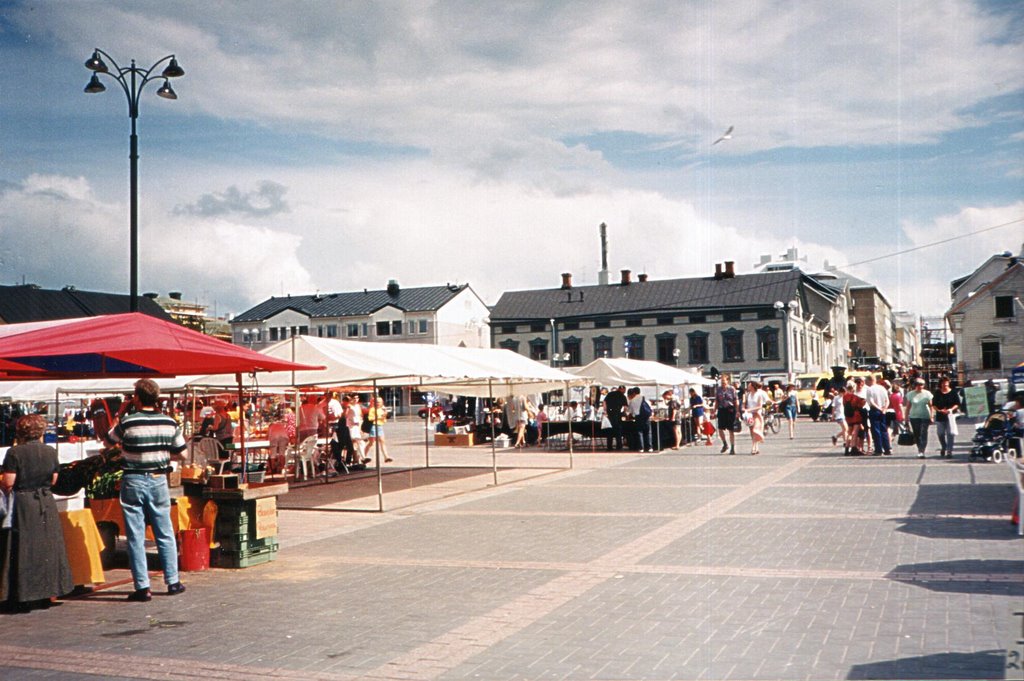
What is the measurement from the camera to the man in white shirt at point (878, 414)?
2238 cm

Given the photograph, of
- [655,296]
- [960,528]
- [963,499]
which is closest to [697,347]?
[655,296]

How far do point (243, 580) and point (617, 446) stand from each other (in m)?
19.9

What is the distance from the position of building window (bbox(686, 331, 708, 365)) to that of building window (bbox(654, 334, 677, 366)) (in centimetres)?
119

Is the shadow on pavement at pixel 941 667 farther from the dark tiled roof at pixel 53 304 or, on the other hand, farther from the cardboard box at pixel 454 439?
the dark tiled roof at pixel 53 304

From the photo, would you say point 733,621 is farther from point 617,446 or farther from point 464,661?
point 617,446

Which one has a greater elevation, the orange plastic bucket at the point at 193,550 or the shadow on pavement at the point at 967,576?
the orange plastic bucket at the point at 193,550

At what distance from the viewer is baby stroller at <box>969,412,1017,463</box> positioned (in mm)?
18000

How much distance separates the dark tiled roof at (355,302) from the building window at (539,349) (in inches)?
447

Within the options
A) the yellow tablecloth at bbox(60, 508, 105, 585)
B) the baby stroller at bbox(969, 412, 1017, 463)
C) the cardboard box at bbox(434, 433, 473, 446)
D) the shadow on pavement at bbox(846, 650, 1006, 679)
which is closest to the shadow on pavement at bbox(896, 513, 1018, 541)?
the shadow on pavement at bbox(846, 650, 1006, 679)

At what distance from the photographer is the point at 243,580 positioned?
9008 mm

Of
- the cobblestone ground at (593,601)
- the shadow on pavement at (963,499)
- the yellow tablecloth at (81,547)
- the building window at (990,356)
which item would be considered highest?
the building window at (990,356)

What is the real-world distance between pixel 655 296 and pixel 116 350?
68.6 m

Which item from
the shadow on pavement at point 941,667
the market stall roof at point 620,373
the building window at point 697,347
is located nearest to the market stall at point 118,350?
the shadow on pavement at point 941,667

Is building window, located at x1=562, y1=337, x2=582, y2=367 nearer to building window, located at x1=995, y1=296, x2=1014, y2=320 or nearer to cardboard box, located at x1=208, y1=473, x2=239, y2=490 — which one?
building window, located at x1=995, y1=296, x2=1014, y2=320
